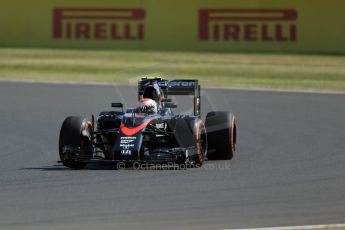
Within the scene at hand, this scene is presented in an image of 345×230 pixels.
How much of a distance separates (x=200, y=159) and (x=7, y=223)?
14.3 ft

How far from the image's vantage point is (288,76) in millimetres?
27516

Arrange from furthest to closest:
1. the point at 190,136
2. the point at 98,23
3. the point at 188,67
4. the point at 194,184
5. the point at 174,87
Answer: the point at 98,23
the point at 188,67
the point at 174,87
the point at 190,136
the point at 194,184

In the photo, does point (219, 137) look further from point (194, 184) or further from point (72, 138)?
point (194, 184)

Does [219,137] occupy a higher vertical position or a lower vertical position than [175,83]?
lower

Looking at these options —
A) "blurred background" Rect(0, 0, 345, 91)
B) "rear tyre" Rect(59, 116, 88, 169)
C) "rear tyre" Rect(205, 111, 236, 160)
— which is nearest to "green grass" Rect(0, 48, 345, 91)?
"blurred background" Rect(0, 0, 345, 91)

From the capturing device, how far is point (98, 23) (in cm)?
3144

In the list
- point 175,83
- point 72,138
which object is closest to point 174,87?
point 175,83

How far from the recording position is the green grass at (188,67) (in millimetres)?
26609

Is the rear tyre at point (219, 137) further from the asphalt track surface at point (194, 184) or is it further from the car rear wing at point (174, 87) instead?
the car rear wing at point (174, 87)

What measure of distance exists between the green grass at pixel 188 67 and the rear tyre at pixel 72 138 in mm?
→ 12093

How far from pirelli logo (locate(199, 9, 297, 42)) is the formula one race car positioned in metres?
16.3

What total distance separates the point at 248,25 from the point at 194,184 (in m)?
19.2

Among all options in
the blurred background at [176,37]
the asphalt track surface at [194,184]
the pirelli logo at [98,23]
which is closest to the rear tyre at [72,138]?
the asphalt track surface at [194,184]

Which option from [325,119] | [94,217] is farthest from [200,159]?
[325,119]
